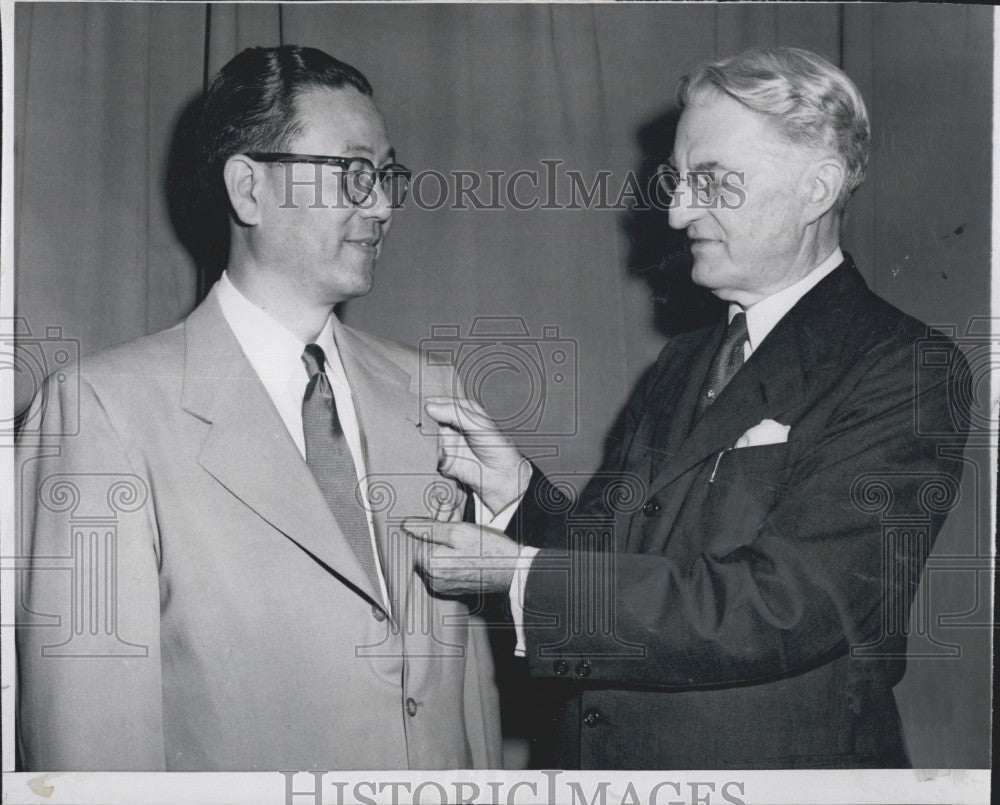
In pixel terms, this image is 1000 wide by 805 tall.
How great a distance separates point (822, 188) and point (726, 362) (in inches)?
17.0

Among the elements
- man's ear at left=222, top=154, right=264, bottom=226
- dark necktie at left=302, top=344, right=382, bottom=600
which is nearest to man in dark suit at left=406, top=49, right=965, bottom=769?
dark necktie at left=302, top=344, right=382, bottom=600

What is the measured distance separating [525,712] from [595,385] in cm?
75

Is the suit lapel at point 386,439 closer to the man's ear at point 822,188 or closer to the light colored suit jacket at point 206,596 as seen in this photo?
the light colored suit jacket at point 206,596

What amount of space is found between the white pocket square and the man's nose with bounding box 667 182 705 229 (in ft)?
1.57

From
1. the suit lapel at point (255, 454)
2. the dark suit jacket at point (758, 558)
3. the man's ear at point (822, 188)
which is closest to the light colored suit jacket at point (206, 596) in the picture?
the suit lapel at point (255, 454)

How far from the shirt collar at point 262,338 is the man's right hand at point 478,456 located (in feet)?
1.03

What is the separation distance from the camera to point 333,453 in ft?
7.91

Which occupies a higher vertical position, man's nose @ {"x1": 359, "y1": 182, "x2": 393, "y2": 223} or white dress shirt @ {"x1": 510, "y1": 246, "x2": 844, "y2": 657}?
man's nose @ {"x1": 359, "y1": 182, "x2": 393, "y2": 223}

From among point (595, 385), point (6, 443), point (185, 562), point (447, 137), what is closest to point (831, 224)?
point (595, 385)

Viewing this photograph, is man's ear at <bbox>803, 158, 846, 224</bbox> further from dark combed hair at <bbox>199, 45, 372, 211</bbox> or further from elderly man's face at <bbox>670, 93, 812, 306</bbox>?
dark combed hair at <bbox>199, 45, 372, 211</bbox>

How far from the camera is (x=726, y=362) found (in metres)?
2.42

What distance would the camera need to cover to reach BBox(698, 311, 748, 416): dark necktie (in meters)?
2.41

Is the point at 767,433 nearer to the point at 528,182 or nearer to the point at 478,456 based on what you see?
A: the point at 478,456

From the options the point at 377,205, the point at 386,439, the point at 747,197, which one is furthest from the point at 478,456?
the point at 747,197
